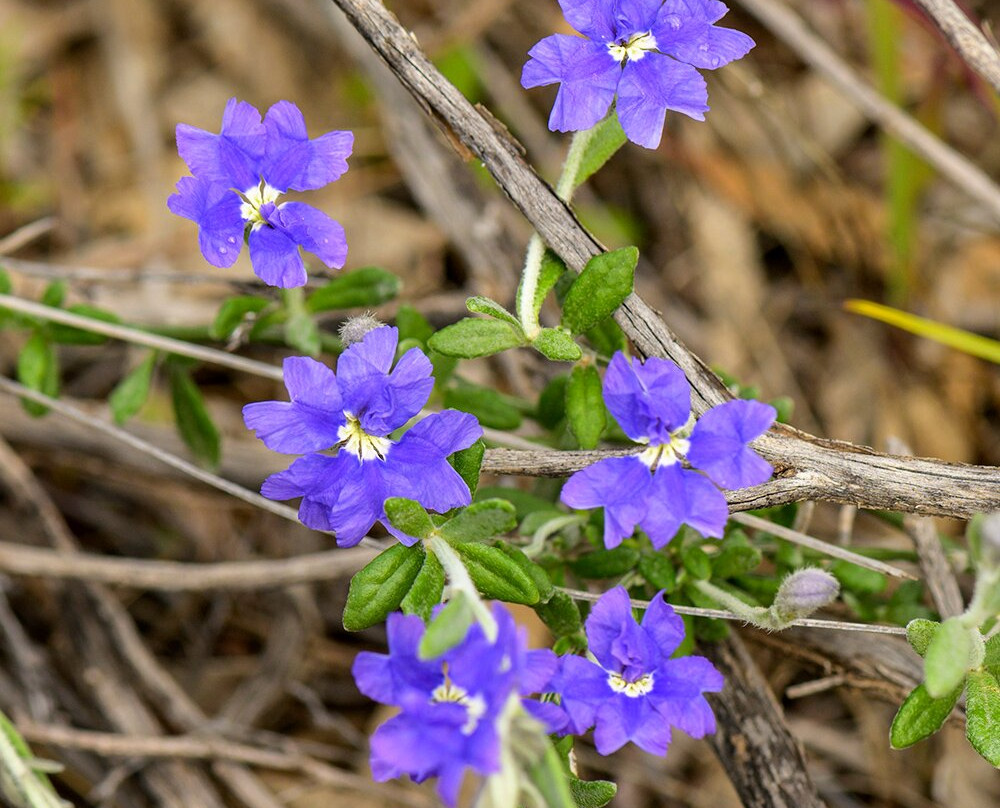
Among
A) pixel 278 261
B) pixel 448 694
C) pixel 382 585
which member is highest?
pixel 278 261

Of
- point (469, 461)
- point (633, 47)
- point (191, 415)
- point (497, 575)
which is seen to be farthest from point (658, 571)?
point (191, 415)

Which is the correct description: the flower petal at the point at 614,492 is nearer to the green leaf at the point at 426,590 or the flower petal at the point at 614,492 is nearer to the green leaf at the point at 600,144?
the green leaf at the point at 426,590

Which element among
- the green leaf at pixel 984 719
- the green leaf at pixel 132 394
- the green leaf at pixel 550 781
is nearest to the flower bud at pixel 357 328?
the green leaf at pixel 550 781

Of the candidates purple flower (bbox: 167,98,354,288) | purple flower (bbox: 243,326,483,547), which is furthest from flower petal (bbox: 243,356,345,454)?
purple flower (bbox: 167,98,354,288)

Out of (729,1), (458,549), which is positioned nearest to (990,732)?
(458,549)

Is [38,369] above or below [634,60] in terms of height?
below

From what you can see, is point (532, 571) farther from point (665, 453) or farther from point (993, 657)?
point (993, 657)
